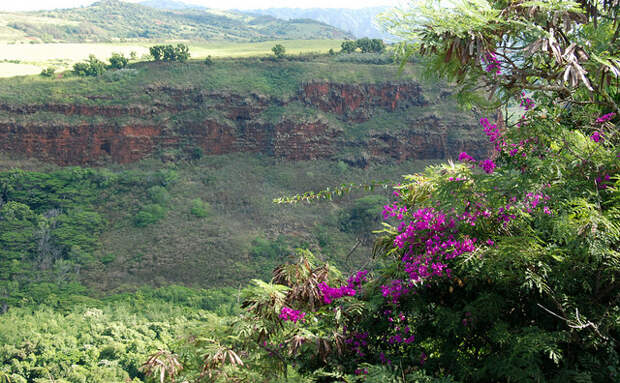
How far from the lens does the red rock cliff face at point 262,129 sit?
115ft

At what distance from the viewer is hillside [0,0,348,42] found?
79.2m

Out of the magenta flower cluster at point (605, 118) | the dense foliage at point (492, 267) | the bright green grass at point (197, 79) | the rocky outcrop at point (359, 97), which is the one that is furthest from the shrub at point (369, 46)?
the magenta flower cluster at point (605, 118)

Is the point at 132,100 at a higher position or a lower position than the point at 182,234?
higher

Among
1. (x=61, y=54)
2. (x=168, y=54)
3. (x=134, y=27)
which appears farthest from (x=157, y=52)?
(x=134, y=27)

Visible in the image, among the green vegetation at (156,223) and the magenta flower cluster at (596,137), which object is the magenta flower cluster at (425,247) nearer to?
the magenta flower cluster at (596,137)

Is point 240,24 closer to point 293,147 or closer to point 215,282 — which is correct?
point 293,147

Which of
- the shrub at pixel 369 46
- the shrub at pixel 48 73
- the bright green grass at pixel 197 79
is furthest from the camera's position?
the shrub at pixel 369 46

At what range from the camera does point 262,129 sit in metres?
38.9

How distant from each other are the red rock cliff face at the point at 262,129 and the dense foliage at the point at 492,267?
33032 mm

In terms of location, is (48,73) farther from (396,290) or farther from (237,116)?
(396,290)

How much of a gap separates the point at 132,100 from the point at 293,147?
12843 mm

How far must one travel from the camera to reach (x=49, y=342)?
1686cm

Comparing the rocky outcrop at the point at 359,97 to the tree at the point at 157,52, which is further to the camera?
the tree at the point at 157,52

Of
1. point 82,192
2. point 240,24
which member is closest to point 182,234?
point 82,192
